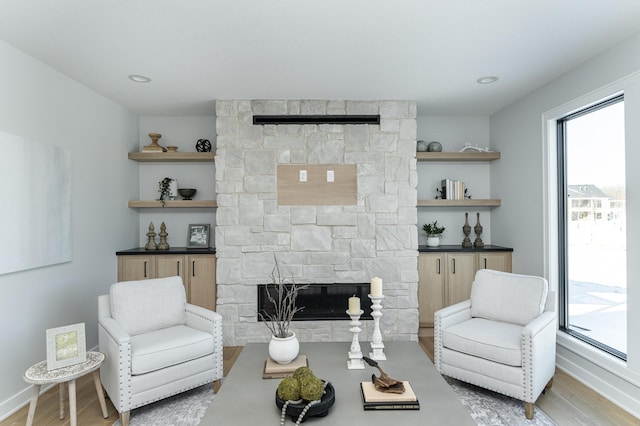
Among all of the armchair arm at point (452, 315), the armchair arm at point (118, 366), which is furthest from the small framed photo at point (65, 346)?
the armchair arm at point (452, 315)

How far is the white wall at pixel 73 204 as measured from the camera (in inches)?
103

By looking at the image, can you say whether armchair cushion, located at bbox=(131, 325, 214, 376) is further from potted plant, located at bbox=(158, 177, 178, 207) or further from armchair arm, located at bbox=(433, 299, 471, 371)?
potted plant, located at bbox=(158, 177, 178, 207)

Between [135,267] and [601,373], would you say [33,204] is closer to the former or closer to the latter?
[135,267]

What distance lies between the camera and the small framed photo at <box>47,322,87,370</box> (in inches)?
88.5

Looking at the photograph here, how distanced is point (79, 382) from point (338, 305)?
239 cm

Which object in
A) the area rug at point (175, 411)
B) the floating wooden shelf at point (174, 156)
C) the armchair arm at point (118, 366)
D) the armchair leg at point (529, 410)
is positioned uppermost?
the floating wooden shelf at point (174, 156)

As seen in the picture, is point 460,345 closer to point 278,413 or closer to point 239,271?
point 278,413

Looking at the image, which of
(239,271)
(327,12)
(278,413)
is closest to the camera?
(278,413)

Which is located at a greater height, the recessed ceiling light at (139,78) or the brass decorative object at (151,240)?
the recessed ceiling light at (139,78)

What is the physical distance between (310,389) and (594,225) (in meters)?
2.73

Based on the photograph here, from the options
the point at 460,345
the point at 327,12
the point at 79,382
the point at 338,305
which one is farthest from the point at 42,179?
the point at 460,345

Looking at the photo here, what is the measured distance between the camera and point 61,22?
90.5 inches

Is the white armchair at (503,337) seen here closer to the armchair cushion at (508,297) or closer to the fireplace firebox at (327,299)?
the armchair cushion at (508,297)

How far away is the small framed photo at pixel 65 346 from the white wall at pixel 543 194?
143 inches
